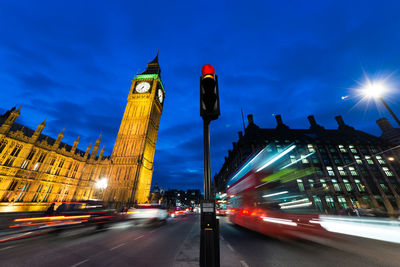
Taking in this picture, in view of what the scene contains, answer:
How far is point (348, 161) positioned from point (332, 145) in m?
4.79

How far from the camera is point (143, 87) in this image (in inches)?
2190

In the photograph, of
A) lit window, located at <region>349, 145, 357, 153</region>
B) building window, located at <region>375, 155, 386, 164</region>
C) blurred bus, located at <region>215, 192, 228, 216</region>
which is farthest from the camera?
lit window, located at <region>349, 145, 357, 153</region>

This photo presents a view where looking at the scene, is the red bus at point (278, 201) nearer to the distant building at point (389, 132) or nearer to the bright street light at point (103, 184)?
the bright street light at point (103, 184)

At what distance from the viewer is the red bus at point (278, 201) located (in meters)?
A: 8.80

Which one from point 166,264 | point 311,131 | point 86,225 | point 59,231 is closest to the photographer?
point 166,264

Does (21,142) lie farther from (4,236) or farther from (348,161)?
(348,161)

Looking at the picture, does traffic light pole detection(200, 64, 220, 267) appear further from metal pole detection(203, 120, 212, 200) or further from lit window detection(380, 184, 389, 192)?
lit window detection(380, 184, 389, 192)

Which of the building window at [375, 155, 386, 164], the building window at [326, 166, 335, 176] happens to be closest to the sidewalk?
the building window at [326, 166, 335, 176]

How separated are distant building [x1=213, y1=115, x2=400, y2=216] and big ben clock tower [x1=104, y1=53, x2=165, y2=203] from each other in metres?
29.5

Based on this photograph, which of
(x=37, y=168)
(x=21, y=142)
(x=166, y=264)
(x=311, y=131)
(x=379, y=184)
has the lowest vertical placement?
(x=166, y=264)

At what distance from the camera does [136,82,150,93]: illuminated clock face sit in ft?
181

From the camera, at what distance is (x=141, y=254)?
21.5ft

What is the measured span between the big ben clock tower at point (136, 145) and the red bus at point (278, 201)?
37.4 m

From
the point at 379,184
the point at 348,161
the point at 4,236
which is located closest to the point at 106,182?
the point at 4,236
